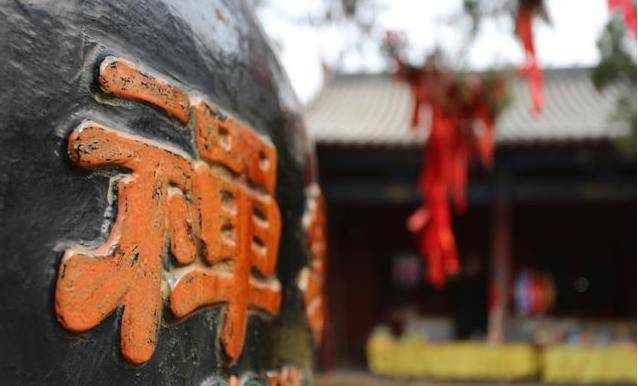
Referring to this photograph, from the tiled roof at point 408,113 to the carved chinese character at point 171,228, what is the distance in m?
6.91

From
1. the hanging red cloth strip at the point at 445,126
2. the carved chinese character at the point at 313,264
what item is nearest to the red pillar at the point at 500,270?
the hanging red cloth strip at the point at 445,126

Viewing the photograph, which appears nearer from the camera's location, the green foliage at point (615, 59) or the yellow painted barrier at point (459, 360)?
the green foliage at point (615, 59)

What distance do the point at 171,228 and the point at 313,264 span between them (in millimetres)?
918

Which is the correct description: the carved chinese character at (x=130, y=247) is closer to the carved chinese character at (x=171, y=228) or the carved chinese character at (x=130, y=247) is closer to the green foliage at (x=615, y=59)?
the carved chinese character at (x=171, y=228)

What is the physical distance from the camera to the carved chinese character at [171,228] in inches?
36.7

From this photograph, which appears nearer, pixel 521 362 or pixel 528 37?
pixel 528 37

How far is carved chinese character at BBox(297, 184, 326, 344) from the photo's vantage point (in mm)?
1862

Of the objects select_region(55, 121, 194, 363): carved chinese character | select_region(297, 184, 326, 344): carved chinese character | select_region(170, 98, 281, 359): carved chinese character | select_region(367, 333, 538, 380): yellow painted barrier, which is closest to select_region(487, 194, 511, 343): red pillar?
select_region(367, 333, 538, 380): yellow painted barrier

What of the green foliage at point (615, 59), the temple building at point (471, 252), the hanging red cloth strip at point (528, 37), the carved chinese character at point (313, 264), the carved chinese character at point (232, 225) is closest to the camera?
the carved chinese character at point (232, 225)

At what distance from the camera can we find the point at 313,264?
6.51 ft

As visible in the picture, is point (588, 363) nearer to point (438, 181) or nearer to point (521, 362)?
point (521, 362)

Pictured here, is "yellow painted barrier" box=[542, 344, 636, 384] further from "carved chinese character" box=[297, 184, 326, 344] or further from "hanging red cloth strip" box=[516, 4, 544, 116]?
"carved chinese character" box=[297, 184, 326, 344]

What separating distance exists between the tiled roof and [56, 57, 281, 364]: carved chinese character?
6912mm

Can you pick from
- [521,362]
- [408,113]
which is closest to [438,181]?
[521,362]
